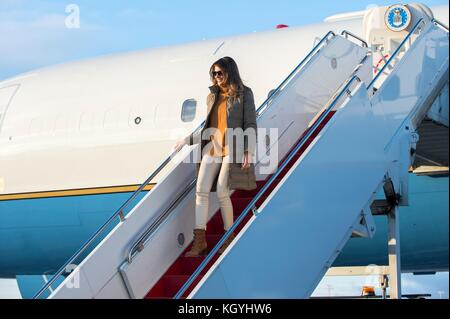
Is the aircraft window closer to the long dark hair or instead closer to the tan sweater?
the tan sweater

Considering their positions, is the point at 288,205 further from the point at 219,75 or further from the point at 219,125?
the point at 219,75

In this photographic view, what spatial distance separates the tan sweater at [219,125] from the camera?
6.56 metres

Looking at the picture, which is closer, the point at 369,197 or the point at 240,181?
the point at 240,181

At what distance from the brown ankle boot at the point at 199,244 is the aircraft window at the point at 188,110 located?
4.93 metres

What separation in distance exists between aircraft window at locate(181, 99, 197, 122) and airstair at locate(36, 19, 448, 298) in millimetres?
3350

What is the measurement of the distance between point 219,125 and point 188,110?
473 cm

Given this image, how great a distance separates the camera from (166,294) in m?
6.43

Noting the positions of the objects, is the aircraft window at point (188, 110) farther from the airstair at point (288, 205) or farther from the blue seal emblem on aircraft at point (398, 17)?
the blue seal emblem on aircraft at point (398, 17)

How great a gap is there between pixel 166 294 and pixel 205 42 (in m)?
6.53

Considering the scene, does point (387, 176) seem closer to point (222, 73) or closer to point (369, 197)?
point (369, 197)

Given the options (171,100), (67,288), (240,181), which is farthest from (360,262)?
(67,288)

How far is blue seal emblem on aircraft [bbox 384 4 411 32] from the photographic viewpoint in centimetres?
823
